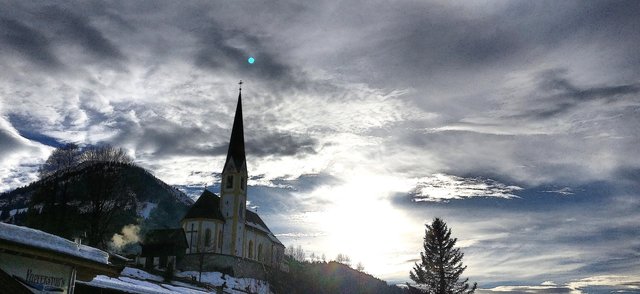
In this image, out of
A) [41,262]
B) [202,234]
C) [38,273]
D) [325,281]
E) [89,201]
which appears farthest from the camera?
[325,281]

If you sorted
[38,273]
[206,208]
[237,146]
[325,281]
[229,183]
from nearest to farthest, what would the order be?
[38,273] → [206,208] → [229,183] → [237,146] → [325,281]

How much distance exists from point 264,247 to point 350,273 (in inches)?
1132

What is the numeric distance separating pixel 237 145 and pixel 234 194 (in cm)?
840

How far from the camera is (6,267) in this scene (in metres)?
12.1

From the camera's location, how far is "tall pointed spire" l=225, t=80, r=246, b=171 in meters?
77.4

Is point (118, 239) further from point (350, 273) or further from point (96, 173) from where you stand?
point (350, 273)

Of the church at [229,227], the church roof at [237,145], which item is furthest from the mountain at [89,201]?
the church roof at [237,145]

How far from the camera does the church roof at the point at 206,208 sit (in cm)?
7138

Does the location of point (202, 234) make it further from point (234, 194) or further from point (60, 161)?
point (60, 161)

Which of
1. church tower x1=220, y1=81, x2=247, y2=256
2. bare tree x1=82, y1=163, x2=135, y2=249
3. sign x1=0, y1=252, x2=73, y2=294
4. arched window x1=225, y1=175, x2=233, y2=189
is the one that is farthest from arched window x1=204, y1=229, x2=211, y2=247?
sign x1=0, y1=252, x2=73, y2=294

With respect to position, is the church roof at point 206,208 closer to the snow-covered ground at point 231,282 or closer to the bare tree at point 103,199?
the snow-covered ground at point 231,282

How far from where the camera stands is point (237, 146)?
3103 inches

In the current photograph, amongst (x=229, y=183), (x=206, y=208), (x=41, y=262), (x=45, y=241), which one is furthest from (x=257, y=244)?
(x=45, y=241)

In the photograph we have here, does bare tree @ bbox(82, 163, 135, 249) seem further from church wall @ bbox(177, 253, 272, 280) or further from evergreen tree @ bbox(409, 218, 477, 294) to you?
evergreen tree @ bbox(409, 218, 477, 294)
